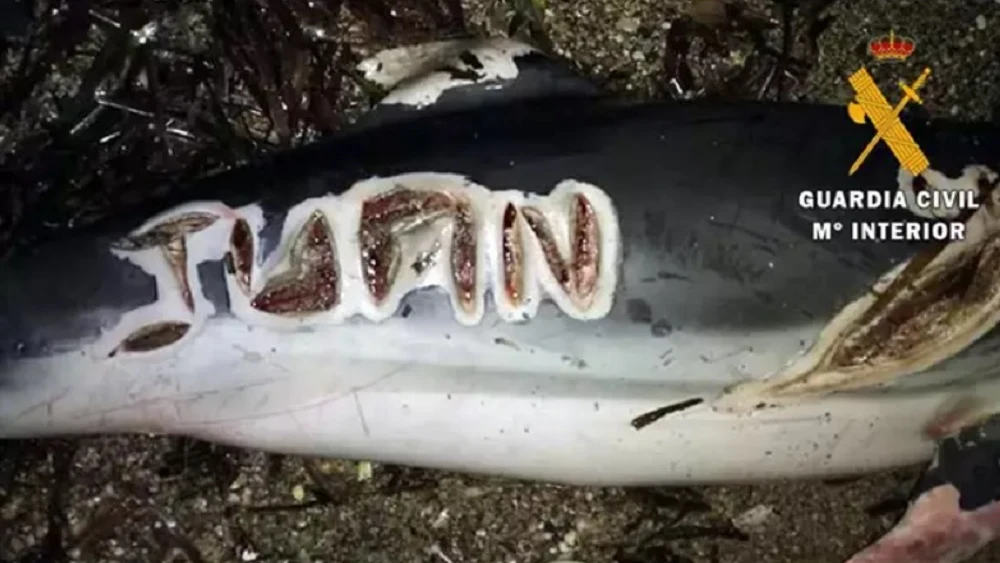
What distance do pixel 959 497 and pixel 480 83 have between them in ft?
2.15

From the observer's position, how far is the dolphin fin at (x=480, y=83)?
1.45 m

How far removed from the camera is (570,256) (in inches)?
53.0

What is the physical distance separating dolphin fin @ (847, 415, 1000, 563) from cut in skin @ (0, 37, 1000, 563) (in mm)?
40

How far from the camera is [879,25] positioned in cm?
168

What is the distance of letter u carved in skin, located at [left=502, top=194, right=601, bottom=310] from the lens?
4.41 feet

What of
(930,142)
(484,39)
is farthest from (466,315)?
(930,142)

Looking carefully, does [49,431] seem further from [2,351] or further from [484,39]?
[484,39]

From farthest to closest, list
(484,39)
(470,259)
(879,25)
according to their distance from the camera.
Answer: (879,25), (484,39), (470,259)

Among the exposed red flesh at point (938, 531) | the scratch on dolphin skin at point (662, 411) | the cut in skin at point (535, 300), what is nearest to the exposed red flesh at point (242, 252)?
the cut in skin at point (535, 300)

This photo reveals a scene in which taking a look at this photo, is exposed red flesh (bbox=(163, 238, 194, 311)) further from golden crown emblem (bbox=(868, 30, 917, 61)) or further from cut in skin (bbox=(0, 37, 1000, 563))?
golden crown emblem (bbox=(868, 30, 917, 61))

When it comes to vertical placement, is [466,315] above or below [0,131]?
below

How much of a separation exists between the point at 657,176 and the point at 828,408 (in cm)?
29

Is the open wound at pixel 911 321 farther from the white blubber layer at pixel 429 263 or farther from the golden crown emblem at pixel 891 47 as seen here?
the golden crown emblem at pixel 891 47

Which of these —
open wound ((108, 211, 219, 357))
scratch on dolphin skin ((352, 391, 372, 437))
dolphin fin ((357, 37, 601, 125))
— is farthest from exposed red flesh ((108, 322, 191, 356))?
dolphin fin ((357, 37, 601, 125))
